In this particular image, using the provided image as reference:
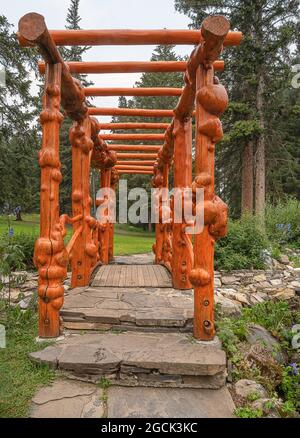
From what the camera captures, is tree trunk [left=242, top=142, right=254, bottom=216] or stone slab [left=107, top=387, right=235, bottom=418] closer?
stone slab [left=107, top=387, right=235, bottom=418]

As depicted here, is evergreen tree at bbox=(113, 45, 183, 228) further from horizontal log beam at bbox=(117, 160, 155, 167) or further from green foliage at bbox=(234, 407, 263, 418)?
green foliage at bbox=(234, 407, 263, 418)

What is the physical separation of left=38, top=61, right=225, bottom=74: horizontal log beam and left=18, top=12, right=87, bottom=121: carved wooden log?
0.18 m

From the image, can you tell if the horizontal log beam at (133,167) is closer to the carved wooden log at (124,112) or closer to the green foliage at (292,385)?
the carved wooden log at (124,112)

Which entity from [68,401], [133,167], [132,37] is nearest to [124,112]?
[132,37]

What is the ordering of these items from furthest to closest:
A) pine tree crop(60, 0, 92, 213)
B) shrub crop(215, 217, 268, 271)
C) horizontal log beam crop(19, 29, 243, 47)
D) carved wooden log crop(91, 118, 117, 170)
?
1. pine tree crop(60, 0, 92, 213)
2. shrub crop(215, 217, 268, 271)
3. carved wooden log crop(91, 118, 117, 170)
4. horizontal log beam crop(19, 29, 243, 47)

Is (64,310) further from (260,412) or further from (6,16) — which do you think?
(6,16)

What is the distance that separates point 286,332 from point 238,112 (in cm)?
919

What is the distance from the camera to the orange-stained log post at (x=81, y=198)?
4.34m

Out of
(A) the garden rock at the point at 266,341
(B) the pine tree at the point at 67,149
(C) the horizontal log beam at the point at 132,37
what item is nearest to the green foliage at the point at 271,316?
(A) the garden rock at the point at 266,341

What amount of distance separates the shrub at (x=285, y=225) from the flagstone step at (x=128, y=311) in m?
→ 4.89

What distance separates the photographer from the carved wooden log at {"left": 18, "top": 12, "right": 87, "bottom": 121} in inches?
100

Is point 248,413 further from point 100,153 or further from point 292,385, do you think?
point 100,153

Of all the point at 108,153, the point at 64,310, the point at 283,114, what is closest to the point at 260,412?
the point at 64,310

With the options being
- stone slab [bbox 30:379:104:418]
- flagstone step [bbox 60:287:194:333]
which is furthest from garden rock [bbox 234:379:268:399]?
stone slab [bbox 30:379:104:418]
